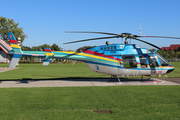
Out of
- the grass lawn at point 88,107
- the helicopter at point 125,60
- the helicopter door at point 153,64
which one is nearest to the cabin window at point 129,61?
the helicopter at point 125,60

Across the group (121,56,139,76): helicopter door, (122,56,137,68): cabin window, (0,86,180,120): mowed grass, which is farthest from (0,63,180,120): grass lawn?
(122,56,137,68): cabin window

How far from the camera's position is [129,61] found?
1612 centimetres

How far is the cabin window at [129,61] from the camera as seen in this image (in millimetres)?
16078

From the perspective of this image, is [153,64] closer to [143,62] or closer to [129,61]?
[143,62]

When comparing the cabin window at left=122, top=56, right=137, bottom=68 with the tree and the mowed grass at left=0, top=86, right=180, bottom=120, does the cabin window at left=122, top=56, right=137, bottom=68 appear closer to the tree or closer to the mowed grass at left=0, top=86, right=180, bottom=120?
the mowed grass at left=0, top=86, right=180, bottom=120

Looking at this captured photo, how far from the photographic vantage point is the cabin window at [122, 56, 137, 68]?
16078 millimetres

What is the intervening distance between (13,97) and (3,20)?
3349 inches

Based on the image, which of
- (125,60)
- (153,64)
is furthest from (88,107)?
(153,64)

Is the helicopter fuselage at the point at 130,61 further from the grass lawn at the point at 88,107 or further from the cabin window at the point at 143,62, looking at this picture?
the grass lawn at the point at 88,107

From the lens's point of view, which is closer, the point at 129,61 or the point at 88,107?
the point at 88,107

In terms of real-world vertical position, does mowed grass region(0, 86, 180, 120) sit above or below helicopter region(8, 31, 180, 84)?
below

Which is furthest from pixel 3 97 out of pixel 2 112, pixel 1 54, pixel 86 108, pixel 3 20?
pixel 3 20

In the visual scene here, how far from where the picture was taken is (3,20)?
85.4m

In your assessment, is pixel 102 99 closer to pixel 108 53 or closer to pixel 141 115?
pixel 141 115
